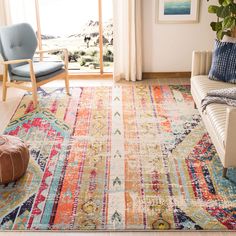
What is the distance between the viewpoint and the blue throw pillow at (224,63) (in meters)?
4.38

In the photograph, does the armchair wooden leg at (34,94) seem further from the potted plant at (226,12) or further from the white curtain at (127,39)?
the potted plant at (226,12)

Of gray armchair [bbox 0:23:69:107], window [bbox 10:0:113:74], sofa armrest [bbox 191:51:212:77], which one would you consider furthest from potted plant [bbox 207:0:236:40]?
gray armchair [bbox 0:23:69:107]

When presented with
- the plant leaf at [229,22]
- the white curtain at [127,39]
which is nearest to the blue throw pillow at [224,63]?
the plant leaf at [229,22]

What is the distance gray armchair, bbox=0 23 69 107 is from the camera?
5008 mm

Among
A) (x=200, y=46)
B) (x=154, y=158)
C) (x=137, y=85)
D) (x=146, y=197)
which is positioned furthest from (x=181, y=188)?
(x=200, y=46)

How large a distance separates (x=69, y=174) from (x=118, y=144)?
687 mm

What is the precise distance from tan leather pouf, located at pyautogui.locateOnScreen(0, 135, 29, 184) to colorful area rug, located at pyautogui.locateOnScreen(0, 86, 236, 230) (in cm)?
9

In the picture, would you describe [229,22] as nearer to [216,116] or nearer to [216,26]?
[216,26]

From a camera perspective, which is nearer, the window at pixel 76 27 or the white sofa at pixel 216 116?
the white sofa at pixel 216 116

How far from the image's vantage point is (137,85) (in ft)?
19.1

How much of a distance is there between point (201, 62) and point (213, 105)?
3.25 feet

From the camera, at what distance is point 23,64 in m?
5.32

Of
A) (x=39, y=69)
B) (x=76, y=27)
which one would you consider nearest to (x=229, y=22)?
(x=76, y=27)

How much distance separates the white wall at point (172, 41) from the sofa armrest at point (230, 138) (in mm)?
2987
